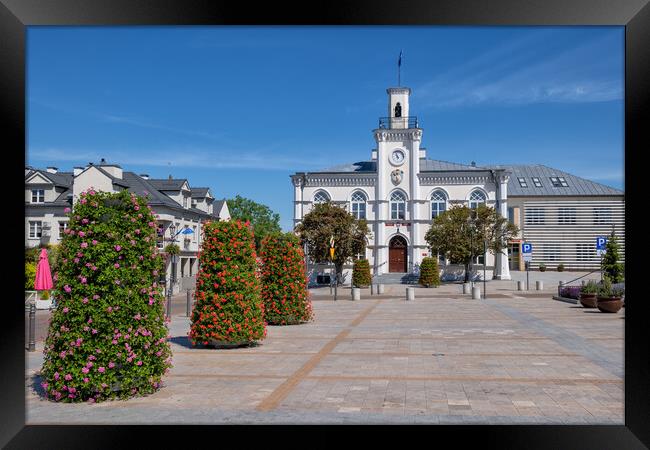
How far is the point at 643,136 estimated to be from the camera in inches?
249

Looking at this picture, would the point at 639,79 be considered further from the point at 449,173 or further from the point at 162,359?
the point at 449,173

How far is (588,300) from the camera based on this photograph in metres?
24.4

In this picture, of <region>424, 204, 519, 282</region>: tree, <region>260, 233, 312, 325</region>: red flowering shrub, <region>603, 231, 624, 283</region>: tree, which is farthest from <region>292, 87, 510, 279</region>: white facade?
<region>260, 233, 312, 325</region>: red flowering shrub

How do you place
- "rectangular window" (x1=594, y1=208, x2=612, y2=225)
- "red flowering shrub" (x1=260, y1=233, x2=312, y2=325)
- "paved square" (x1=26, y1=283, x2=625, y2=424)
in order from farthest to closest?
"rectangular window" (x1=594, y1=208, x2=612, y2=225) → "red flowering shrub" (x1=260, y1=233, x2=312, y2=325) → "paved square" (x1=26, y1=283, x2=625, y2=424)

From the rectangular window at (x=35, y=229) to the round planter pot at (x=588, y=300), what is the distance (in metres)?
36.7

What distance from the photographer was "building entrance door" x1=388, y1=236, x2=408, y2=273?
53.8 meters

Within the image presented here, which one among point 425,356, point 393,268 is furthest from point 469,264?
point 425,356

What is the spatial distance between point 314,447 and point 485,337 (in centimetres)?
1036

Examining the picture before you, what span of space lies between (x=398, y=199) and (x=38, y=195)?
97.3 ft

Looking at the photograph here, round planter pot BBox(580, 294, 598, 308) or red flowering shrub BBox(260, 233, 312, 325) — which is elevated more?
red flowering shrub BBox(260, 233, 312, 325)

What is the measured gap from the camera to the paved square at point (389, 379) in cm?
784

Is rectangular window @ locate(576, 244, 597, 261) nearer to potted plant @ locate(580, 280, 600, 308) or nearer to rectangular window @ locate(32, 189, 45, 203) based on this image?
potted plant @ locate(580, 280, 600, 308)

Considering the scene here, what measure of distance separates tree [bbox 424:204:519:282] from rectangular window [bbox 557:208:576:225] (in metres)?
16.7
